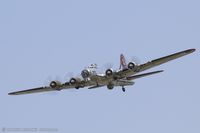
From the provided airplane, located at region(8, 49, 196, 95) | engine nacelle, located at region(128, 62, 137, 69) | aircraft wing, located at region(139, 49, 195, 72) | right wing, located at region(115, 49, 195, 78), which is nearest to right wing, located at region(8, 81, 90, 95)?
airplane, located at region(8, 49, 196, 95)

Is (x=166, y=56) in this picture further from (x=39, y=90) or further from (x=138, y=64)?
(x=39, y=90)

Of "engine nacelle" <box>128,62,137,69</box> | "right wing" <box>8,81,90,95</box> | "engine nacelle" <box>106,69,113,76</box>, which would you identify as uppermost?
"engine nacelle" <box>128,62,137,69</box>

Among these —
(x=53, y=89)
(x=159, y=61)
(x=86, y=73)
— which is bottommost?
(x=53, y=89)

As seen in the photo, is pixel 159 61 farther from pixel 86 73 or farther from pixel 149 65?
pixel 86 73

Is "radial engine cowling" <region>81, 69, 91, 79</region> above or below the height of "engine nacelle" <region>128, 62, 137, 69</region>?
below

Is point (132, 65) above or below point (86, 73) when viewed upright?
above

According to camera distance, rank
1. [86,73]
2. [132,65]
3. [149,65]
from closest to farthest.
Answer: [132,65] < [86,73] < [149,65]

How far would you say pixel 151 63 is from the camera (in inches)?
3457

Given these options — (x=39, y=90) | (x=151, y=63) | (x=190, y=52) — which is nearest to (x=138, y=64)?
(x=151, y=63)

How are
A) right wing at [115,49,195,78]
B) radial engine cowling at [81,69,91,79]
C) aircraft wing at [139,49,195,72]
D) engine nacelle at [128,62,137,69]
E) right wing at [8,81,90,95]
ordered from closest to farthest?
aircraft wing at [139,49,195,72] → right wing at [115,49,195,78] → engine nacelle at [128,62,137,69] → radial engine cowling at [81,69,91,79] → right wing at [8,81,90,95]

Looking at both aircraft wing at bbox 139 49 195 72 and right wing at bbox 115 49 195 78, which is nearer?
aircraft wing at bbox 139 49 195 72

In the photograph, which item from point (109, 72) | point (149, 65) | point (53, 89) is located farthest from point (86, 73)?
point (149, 65)

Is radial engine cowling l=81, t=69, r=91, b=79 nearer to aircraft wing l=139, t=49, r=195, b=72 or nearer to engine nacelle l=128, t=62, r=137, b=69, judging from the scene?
engine nacelle l=128, t=62, r=137, b=69

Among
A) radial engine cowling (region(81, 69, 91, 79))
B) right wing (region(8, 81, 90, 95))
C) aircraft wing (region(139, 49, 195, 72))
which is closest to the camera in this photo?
aircraft wing (region(139, 49, 195, 72))
